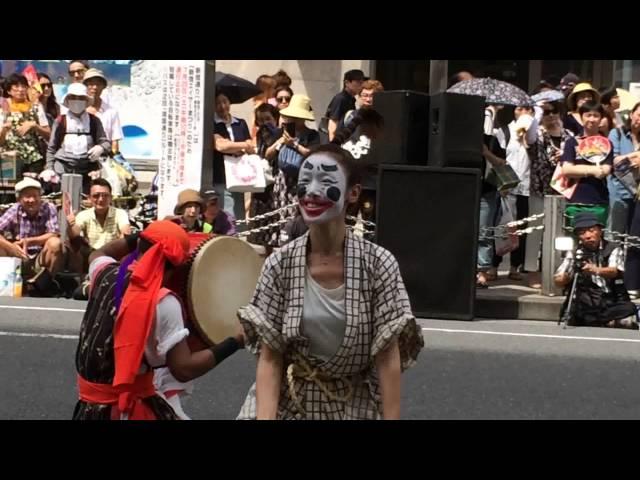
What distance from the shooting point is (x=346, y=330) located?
444 centimetres

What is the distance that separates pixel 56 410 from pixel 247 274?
3.17 m

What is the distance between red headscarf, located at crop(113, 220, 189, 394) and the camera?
4785mm

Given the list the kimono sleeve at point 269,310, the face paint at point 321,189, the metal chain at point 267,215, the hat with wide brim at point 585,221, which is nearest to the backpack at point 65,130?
the metal chain at point 267,215

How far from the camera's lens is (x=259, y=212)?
1345 centimetres

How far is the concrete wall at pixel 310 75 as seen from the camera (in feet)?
65.0

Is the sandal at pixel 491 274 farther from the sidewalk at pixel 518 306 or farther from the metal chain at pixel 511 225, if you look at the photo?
the sidewalk at pixel 518 306

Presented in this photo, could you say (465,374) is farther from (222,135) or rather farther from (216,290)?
(222,135)

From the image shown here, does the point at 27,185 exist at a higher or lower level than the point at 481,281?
higher

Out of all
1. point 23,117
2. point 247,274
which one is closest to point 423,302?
point 23,117

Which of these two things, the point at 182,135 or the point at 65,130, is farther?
the point at 65,130

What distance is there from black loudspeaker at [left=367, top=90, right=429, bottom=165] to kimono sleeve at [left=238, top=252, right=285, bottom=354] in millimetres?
7596

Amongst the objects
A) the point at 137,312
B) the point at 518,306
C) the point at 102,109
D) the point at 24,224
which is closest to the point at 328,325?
the point at 137,312

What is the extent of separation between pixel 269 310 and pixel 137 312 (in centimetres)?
57

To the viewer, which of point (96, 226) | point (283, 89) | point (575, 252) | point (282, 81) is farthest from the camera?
point (282, 81)
